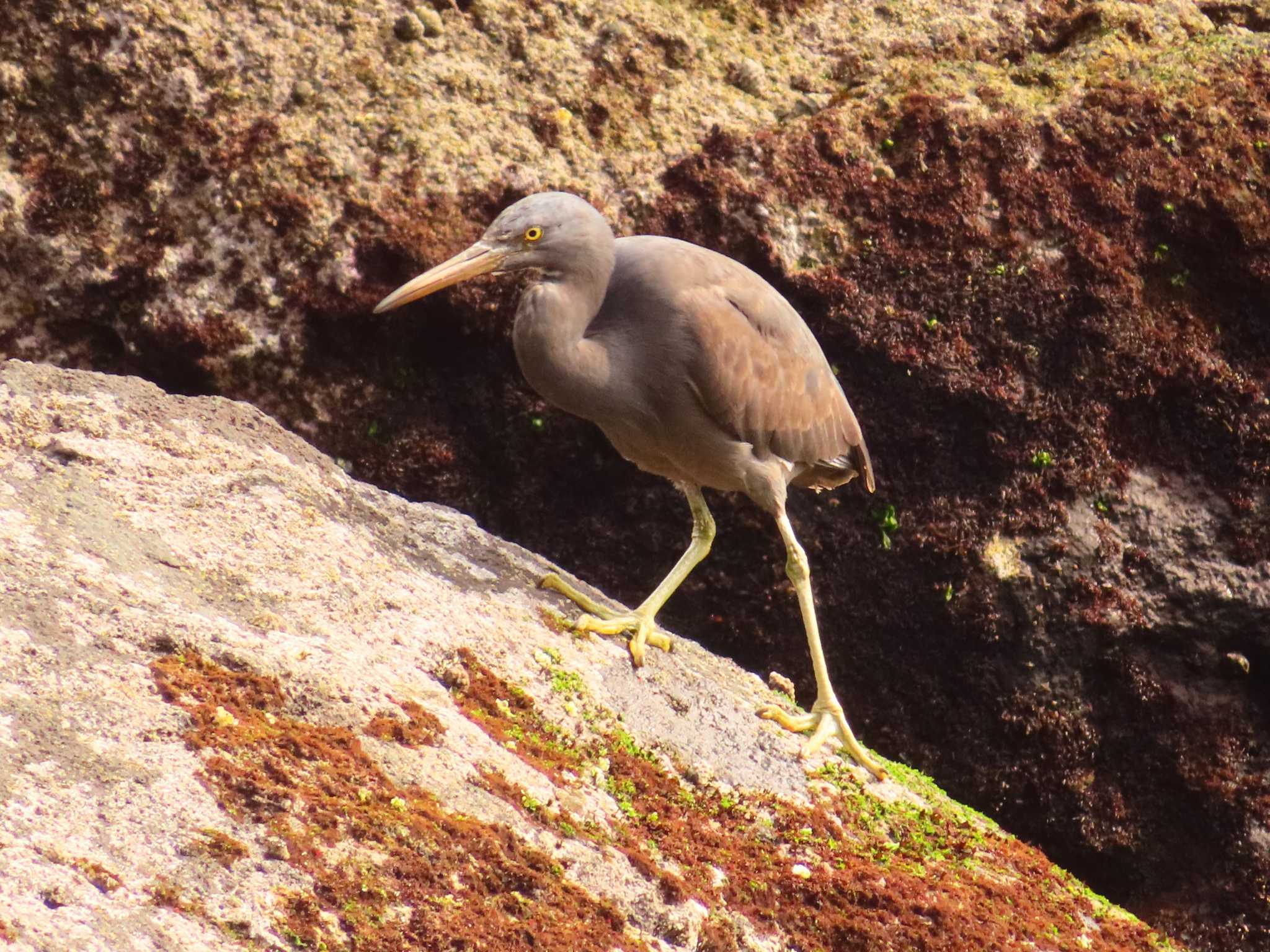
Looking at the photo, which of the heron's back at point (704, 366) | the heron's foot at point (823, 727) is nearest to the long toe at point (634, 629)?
the heron's foot at point (823, 727)

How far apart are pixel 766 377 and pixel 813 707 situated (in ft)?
4.16

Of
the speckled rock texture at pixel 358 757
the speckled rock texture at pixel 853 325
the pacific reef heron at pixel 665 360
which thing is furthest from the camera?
the speckled rock texture at pixel 853 325

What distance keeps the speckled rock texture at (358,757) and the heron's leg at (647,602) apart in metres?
0.11

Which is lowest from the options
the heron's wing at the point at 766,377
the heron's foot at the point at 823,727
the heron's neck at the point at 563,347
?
the heron's foot at the point at 823,727

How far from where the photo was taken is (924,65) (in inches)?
224

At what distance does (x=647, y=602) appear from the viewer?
14.9ft

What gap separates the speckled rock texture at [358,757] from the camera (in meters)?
2.29

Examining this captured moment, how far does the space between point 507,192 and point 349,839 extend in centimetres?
330

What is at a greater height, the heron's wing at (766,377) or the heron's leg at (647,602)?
the heron's wing at (766,377)

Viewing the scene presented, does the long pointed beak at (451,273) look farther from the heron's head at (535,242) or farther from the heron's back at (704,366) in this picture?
the heron's back at (704,366)

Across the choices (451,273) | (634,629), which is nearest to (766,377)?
(634,629)

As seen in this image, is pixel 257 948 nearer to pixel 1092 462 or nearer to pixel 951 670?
pixel 951 670

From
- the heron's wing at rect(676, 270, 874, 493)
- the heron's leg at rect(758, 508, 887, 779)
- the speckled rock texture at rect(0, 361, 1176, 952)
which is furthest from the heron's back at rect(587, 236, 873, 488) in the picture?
the speckled rock texture at rect(0, 361, 1176, 952)

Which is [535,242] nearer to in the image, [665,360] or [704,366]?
[665,360]
